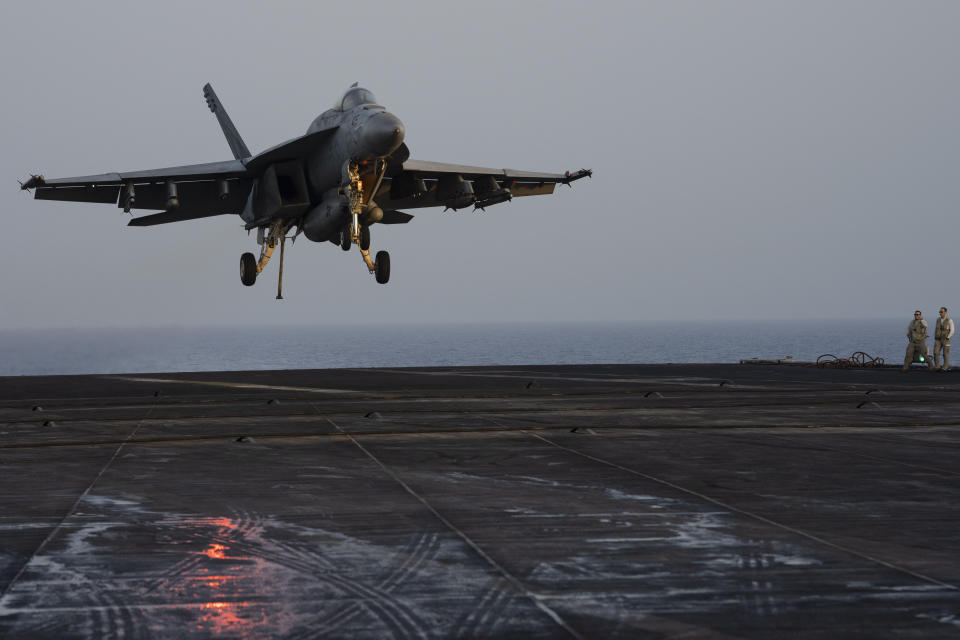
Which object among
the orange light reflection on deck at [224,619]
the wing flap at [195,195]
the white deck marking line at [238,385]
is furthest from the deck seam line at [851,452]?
the wing flap at [195,195]

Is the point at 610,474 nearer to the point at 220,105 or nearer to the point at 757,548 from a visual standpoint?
the point at 757,548

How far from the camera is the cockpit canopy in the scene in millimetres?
26422

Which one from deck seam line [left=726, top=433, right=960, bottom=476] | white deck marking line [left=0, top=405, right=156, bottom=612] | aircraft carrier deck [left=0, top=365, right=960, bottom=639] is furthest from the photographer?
deck seam line [left=726, top=433, right=960, bottom=476]

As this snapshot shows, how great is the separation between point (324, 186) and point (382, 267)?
4167 mm

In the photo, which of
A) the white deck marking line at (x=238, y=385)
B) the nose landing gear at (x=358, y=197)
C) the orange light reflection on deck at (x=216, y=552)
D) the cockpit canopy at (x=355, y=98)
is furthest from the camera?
the white deck marking line at (x=238, y=385)

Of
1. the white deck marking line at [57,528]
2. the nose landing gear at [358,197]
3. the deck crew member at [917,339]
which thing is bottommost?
the white deck marking line at [57,528]

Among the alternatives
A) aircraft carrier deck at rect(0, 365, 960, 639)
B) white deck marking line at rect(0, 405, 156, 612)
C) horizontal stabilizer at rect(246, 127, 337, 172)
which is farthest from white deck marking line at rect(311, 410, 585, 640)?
horizontal stabilizer at rect(246, 127, 337, 172)

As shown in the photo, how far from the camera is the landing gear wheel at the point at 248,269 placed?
33.3 metres

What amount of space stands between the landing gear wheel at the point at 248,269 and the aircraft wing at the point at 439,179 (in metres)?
4.86

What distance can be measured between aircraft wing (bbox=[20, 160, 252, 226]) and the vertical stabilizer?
405 centimetres

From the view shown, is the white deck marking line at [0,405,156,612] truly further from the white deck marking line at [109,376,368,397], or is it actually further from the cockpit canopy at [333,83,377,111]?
the cockpit canopy at [333,83,377,111]

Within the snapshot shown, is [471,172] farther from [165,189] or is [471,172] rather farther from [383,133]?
[165,189]

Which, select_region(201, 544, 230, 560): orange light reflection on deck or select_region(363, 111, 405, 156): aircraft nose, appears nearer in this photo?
select_region(201, 544, 230, 560): orange light reflection on deck

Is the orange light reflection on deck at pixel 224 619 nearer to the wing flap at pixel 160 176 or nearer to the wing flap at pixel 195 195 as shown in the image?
the wing flap at pixel 160 176
